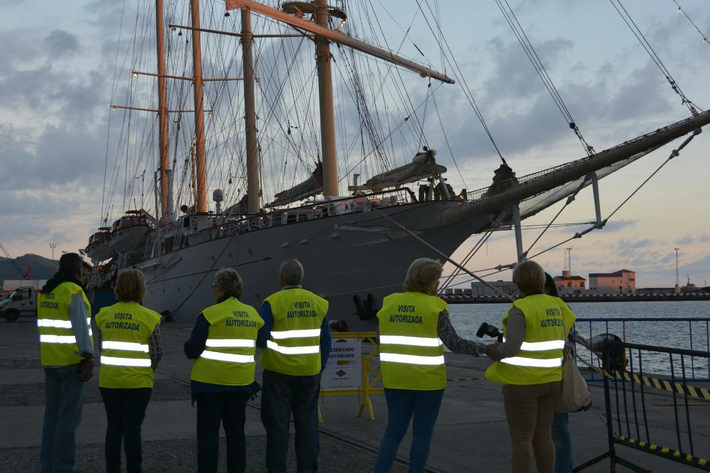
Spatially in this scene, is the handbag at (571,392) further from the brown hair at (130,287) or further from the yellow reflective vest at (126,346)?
the brown hair at (130,287)

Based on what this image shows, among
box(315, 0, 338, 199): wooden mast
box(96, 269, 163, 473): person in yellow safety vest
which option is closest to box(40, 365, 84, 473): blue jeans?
box(96, 269, 163, 473): person in yellow safety vest

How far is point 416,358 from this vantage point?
16.0 feet

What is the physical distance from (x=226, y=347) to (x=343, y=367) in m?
3.97

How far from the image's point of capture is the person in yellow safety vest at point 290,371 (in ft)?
17.0

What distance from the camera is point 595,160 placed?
1883cm

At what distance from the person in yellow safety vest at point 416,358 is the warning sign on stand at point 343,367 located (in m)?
3.93

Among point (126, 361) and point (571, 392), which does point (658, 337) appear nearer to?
point (571, 392)

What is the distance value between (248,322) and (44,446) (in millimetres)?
1867

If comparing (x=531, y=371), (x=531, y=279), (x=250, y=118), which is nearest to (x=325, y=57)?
(x=250, y=118)

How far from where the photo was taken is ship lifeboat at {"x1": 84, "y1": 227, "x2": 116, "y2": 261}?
49.3 metres

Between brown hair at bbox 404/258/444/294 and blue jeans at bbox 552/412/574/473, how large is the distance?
133 centimetres

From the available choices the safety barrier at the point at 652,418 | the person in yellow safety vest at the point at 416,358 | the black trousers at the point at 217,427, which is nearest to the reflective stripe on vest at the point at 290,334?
the black trousers at the point at 217,427

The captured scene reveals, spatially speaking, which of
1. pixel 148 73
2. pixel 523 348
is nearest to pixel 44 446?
pixel 523 348

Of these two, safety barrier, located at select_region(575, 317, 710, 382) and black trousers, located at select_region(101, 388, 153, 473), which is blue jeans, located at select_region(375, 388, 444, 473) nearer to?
black trousers, located at select_region(101, 388, 153, 473)
